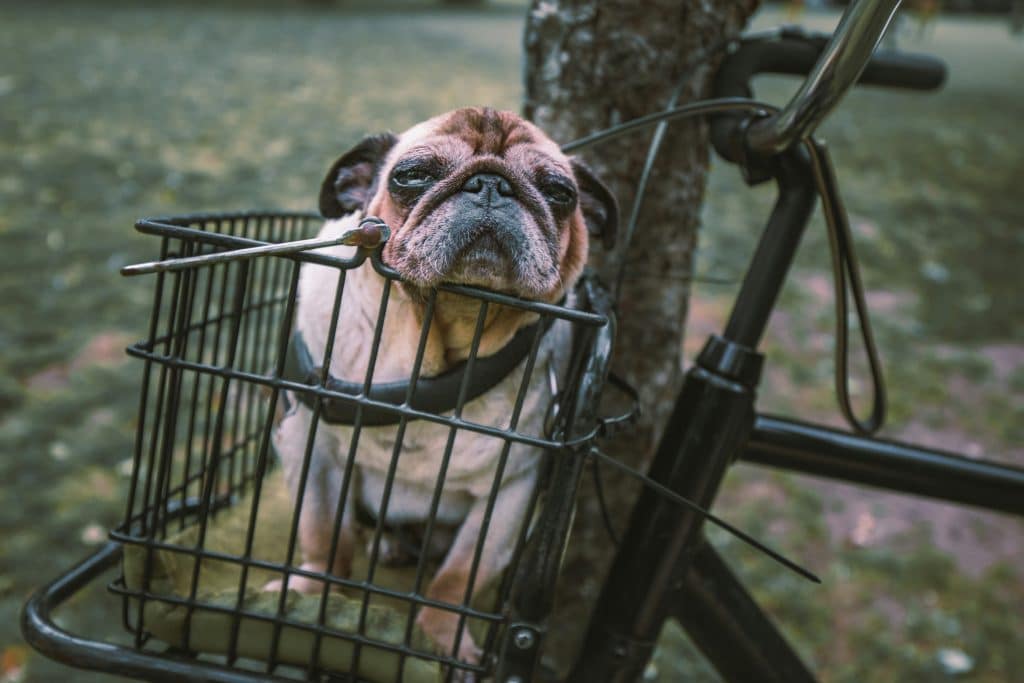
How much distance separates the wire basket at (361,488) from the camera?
100cm

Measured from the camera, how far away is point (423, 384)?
1.20 metres

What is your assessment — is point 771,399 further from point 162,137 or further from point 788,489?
point 162,137

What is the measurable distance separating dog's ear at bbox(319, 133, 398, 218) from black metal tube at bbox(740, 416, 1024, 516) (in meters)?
0.76

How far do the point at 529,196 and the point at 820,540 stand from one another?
8.31 ft

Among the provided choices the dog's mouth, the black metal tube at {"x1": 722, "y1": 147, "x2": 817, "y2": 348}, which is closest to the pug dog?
the dog's mouth

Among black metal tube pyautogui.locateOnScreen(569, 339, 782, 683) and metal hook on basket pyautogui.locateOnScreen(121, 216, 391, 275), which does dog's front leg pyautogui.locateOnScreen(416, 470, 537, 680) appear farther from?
metal hook on basket pyautogui.locateOnScreen(121, 216, 391, 275)

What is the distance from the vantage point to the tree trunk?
1.64 m

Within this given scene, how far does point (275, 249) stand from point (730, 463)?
0.82 meters

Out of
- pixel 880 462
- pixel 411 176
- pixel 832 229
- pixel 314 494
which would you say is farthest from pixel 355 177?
pixel 880 462

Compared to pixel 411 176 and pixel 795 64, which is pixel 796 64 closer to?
pixel 795 64

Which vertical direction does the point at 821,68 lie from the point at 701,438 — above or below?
above

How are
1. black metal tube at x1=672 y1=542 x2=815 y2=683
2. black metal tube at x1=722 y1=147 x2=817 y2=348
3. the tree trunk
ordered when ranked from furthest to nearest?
the tree trunk → black metal tube at x1=672 y1=542 x2=815 y2=683 → black metal tube at x1=722 y1=147 x2=817 y2=348

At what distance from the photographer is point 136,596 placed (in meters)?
1.08

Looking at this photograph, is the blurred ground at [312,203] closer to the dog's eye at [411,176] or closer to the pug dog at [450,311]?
the pug dog at [450,311]
